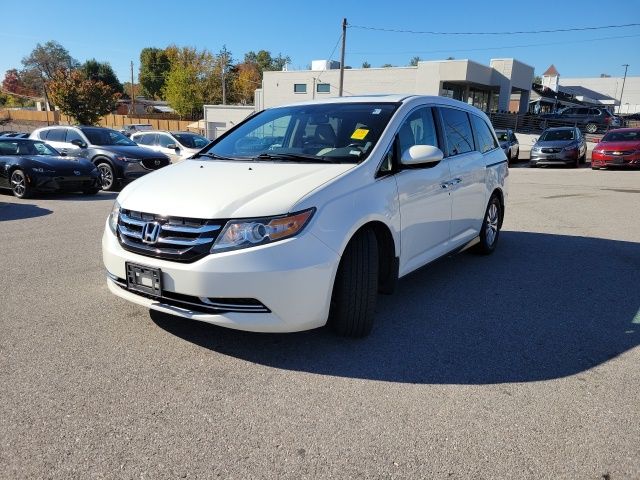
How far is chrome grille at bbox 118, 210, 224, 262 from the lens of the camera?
3.08 meters

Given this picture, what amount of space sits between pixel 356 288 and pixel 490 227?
333 cm

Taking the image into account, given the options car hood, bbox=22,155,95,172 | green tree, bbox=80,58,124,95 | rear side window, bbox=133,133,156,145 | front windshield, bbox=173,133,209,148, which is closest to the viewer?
car hood, bbox=22,155,95,172

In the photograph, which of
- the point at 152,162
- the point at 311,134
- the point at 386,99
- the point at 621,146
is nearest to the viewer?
the point at 311,134

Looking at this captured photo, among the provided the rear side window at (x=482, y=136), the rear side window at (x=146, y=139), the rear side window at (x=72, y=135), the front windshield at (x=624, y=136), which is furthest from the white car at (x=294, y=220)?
the front windshield at (x=624, y=136)

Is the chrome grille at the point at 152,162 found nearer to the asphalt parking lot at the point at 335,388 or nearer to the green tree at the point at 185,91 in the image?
the asphalt parking lot at the point at 335,388

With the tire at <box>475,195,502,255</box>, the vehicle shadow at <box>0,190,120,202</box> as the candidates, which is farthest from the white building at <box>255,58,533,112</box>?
the tire at <box>475,195,502,255</box>

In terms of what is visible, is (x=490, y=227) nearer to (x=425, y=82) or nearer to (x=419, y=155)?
(x=419, y=155)

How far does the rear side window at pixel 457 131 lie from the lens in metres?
4.91

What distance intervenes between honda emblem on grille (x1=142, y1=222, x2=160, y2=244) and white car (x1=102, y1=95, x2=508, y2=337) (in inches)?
0.4

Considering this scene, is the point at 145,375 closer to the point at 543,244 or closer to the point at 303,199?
the point at 303,199

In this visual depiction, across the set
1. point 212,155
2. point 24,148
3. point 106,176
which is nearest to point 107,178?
point 106,176

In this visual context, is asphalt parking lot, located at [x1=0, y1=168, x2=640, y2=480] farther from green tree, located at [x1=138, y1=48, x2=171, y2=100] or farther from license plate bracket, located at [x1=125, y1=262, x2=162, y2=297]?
green tree, located at [x1=138, y1=48, x2=171, y2=100]

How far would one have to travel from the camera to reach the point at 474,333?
3859 mm

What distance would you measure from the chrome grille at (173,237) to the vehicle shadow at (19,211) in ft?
20.1
